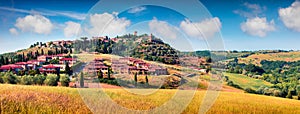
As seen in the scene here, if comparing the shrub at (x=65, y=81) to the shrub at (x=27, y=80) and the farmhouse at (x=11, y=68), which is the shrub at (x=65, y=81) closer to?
the shrub at (x=27, y=80)

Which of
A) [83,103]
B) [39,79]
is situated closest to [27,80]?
[39,79]

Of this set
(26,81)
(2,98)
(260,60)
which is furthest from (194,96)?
(260,60)

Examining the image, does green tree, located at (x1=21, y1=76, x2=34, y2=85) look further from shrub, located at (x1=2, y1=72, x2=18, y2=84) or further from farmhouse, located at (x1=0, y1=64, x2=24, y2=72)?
farmhouse, located at (x1=0, y1=64, x2=24, y2=72)

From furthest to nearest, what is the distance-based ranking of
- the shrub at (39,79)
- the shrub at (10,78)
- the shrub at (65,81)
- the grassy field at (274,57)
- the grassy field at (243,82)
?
1. the grassy field at (274,57)
2. the grassy field at (243,82)
3. the shrub at (10,78)
4. the shrub at (39,79)
5. the shrub at (65,81)

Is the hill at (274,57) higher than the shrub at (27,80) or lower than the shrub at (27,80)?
higher

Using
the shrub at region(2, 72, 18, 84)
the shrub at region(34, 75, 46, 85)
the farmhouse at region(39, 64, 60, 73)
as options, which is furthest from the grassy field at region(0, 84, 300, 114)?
the farmhouse at region(39, 64, 60, 73)

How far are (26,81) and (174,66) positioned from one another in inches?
307

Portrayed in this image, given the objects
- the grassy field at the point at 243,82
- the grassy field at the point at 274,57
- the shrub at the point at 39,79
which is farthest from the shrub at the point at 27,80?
the grassy field at the point at 274,57

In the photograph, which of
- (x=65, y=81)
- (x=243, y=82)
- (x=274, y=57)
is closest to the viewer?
(x=65, y=81)

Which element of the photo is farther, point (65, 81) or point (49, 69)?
point (49, 69)

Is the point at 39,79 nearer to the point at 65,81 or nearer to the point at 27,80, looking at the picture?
the point at 27,80

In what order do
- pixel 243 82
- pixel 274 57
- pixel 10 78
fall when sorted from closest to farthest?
pixel 10 78 < pixel 243 82 < pixel 274 57

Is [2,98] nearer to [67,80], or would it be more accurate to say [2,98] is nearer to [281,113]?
[67,80]

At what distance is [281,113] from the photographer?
10.4 metres
